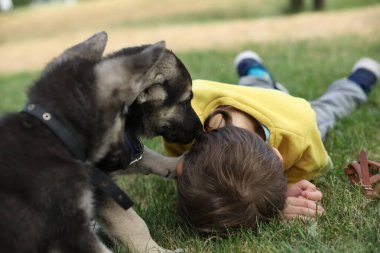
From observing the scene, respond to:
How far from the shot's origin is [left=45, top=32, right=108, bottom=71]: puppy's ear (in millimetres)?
2874

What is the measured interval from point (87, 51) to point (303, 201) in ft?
5.21

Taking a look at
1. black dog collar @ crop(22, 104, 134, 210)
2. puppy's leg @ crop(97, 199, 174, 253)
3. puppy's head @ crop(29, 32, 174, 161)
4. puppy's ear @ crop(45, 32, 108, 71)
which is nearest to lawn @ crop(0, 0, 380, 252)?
puppy's leg @ crop(97, 199, 174, 253)

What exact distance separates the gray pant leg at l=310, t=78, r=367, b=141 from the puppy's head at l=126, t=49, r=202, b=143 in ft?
5.84

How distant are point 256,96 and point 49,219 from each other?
2096 millimetres

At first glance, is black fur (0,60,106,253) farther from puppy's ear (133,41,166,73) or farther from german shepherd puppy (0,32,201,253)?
puppy's ear (133,41,166,73)

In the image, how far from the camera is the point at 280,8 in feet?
76.7

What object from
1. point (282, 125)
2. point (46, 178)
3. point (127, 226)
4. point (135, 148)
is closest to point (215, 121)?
point (282, 125)

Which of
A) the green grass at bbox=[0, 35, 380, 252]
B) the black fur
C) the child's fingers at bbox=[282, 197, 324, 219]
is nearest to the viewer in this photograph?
the black fur

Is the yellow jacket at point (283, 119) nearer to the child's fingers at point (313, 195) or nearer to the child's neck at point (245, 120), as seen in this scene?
the child's neck at point (245, 120)

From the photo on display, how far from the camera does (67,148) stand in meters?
2.57

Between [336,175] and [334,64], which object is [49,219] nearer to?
[336,175]

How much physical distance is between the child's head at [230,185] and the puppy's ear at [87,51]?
0.83m

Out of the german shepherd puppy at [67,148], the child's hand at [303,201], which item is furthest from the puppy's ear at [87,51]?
the child's hand at [303,201]

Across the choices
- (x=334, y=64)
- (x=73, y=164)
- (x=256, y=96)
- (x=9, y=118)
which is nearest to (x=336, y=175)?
(x=256, y=96)
